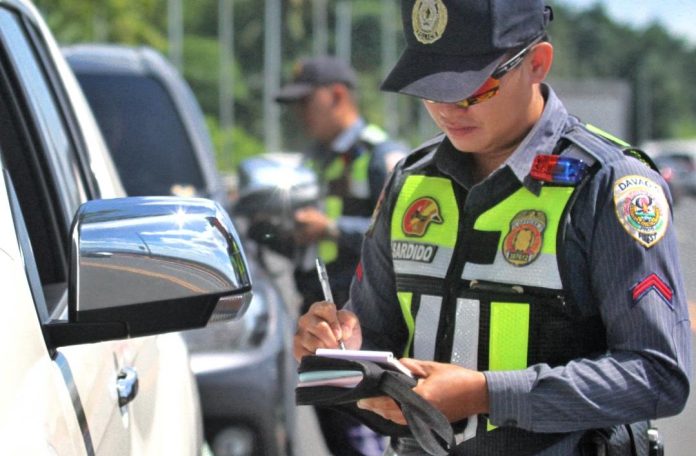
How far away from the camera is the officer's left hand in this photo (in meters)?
2.19

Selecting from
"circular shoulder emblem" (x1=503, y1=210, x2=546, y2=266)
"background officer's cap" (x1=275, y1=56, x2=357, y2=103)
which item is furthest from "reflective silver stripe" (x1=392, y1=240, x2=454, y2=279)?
"background officer's cap" (x1=275, y1=56, x2=357, y2=103)

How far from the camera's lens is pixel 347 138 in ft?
18.6

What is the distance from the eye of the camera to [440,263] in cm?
246

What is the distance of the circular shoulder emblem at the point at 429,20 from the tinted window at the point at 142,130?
4.19 meters

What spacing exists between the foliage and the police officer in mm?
28266

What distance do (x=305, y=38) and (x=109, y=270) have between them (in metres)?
76.8

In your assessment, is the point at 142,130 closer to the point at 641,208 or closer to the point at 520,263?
the point at 520,263

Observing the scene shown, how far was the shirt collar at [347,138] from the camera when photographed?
5645 mm

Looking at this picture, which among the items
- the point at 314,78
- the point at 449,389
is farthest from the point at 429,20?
the point at 314,78

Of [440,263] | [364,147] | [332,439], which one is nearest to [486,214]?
[440,263]

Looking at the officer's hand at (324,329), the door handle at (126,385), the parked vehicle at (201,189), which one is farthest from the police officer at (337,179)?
the officer's hand at (324,329)

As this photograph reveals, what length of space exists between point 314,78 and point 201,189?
81 cm

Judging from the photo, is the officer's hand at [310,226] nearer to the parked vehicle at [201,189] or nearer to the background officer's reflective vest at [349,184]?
the background officer's reflective vest at [349,184]

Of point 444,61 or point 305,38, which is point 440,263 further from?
point 305,38
